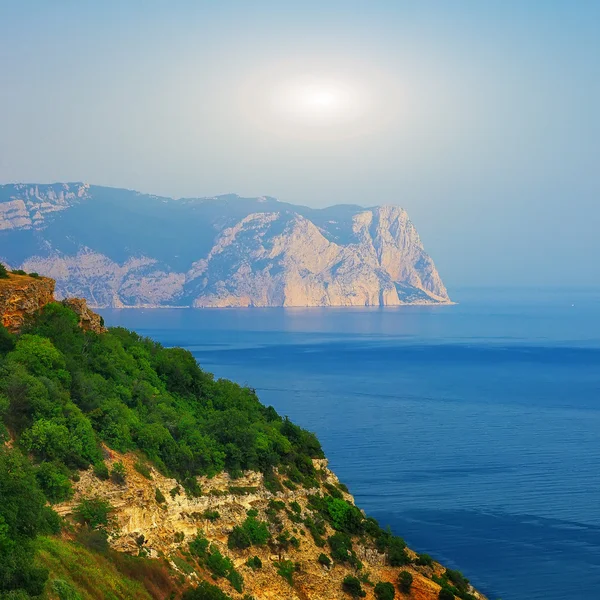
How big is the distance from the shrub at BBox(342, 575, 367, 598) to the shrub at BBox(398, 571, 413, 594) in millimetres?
2561

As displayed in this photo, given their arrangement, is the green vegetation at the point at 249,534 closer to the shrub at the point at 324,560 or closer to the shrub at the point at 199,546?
the shrub at the point at 199,546

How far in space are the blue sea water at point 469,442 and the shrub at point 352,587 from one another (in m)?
12.5

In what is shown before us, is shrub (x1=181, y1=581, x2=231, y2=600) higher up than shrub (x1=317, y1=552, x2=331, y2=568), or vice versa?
shrub (x1=181, y1=581, x2=231, y2=600)

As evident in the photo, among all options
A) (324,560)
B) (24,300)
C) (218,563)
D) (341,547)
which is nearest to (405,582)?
(341,547)

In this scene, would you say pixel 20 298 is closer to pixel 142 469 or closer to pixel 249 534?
pixel 142 469

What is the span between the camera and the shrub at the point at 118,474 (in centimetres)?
3027

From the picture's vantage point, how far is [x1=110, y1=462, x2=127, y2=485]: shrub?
99.3 ft

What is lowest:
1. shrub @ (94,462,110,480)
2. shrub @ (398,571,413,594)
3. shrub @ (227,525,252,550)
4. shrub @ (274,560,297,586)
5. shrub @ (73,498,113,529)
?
shrub @ (398,571,413,594)

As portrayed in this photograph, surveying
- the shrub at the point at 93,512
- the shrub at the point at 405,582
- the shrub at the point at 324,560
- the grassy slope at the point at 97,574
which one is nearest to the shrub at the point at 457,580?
the shrub at the point at 405,582

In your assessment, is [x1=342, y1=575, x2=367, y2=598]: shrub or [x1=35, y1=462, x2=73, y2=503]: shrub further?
[x1=342, y1=575, x2=367, y2=598]: shrub

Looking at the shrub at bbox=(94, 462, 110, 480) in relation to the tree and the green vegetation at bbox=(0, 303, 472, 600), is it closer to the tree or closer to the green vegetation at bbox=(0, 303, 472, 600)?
the green vegetation at bbox=(0, 303, 472, 600)

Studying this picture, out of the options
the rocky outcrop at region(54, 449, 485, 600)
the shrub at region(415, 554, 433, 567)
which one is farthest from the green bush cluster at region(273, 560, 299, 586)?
the shrub at region(415, 554, 433, 567)

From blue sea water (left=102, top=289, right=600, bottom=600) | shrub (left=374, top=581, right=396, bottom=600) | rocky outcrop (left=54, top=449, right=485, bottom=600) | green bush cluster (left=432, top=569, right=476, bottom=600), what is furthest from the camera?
blue sea water (left=102, top=289, right=600, bottom=600)

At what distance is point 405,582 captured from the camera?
119 feet
